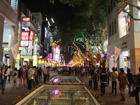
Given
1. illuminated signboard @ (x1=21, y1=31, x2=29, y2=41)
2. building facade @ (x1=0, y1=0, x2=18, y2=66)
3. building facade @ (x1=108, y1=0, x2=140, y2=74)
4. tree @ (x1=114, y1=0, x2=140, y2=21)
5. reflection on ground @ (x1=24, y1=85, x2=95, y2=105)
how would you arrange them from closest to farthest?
reflection on ground @ (x1=24, y1=85, x2=95, y2=105) → tree @ (x1=114, y1=0, x2=140, y2=21) → building facade @ (x1=108, y1=0, x2=140, y2=74) → building facade @ (x1=0, y1=0, x2=18, y2=66) → illuminated signboard @ (x1=21, y1=31, x2=29, y2=41)

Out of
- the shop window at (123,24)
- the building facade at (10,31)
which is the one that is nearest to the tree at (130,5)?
the shop window at (123,24)

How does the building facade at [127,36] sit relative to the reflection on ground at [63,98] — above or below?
above

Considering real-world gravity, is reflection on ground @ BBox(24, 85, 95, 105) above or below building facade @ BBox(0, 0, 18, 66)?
below

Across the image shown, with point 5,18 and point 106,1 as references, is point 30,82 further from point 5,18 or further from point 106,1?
point 5,18

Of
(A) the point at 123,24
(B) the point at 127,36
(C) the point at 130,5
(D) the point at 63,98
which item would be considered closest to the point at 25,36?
(A) the point at 123,24

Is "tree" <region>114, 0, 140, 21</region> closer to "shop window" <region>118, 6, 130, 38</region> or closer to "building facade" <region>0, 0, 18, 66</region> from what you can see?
"shop window" <region>118, 6, 130, 38</region>

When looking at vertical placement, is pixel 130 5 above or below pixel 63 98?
above

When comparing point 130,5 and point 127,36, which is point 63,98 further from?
point 127,36

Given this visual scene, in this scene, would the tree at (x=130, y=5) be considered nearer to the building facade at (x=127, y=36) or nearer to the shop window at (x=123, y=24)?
the building facade at (x=127, y=36)

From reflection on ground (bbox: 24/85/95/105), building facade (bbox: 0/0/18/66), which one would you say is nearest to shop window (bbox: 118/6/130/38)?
building facade (bbox: 0/0/18/66)

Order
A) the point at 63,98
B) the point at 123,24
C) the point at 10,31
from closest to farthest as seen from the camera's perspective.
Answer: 1. the point at 63,98
2. the point at 123,24
3. the point at 10,31

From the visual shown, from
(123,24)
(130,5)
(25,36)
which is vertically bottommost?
(130,5)

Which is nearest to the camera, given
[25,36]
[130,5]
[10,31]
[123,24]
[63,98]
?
[63,98]

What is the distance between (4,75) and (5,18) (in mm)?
15038
